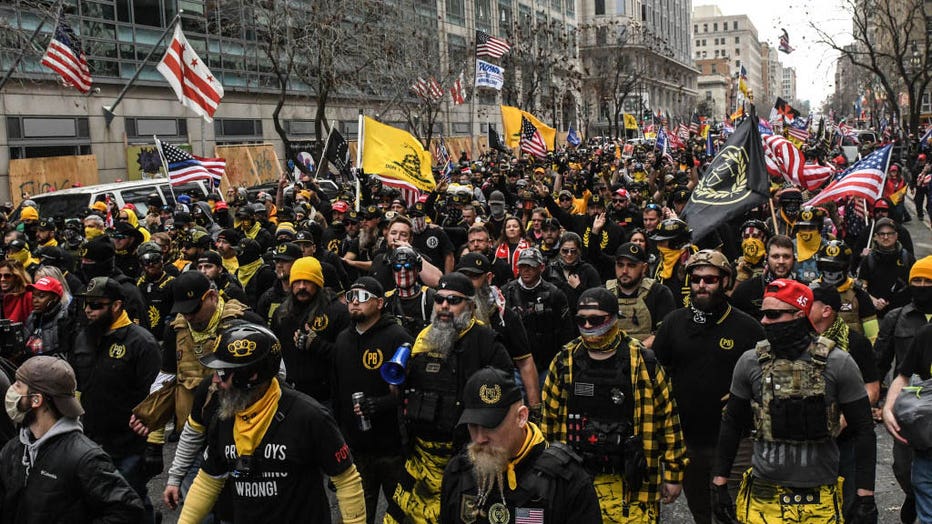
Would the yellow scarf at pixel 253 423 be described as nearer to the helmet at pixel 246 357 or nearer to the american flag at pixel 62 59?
the helmet at pixel 246 357

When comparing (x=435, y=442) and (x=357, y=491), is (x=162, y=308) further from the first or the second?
(x=357, y=491)

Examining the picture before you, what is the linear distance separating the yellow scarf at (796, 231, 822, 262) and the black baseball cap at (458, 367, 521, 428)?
576cm

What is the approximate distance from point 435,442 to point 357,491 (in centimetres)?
91

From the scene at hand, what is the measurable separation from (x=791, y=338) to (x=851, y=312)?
2781 millimetres

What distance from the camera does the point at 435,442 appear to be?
4.93m

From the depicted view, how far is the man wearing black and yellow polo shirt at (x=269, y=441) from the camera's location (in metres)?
3.91

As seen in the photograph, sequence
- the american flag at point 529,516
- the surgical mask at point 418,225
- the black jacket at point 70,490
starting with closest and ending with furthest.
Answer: the american flag at point 529,516
the black jacket at point 70,490
the surgical mask at point 418,225

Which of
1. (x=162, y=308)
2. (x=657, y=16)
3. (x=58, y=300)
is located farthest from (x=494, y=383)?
(x=657, y=16)

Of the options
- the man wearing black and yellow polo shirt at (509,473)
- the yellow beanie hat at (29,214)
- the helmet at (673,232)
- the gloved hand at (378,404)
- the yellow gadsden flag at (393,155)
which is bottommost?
the gloved hand at (378,404)

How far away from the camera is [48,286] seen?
6680 mm

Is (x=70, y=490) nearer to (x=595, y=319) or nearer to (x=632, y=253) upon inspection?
(x=595, y=319)

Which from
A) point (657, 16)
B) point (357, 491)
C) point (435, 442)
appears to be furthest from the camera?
point (657, 16)

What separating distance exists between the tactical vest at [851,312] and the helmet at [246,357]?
15.0 ft

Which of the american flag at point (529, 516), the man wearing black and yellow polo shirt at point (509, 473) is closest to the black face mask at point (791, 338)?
the man wearing black and yellow polo shirt at point (509, 473)
